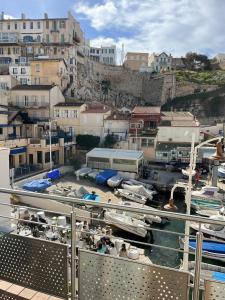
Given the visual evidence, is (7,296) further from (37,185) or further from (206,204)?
(206,204)

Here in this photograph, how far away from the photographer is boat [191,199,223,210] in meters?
19.8

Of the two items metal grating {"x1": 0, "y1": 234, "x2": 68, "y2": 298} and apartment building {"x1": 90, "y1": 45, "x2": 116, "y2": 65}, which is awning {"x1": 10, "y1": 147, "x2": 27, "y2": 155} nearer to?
metal grating {"x1": 0, "y1": 234, "x2": 68, "y2": 298}

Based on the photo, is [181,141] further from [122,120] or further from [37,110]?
[37,110]

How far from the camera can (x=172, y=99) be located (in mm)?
55062

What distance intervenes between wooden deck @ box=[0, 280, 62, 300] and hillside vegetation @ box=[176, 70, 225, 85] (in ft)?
Answer: 186

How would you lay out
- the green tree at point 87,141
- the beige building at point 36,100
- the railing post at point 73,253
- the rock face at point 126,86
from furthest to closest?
the rock face at point 126,86
the beige building at point 36,100
the green tree at point 87,141
the railing post at point 73,253

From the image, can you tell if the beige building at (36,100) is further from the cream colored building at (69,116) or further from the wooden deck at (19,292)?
the wooden deck at (19,292)

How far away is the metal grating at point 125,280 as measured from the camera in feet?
6.73

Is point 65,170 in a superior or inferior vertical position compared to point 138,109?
inferior

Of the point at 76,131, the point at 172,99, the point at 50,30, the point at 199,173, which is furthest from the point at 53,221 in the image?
the point at 172,99

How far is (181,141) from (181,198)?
10.4 m

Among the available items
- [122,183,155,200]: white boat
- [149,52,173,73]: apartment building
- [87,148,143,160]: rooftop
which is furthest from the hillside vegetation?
[122,183,155,200]: white boat

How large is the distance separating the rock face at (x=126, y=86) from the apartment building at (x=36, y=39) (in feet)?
19.4

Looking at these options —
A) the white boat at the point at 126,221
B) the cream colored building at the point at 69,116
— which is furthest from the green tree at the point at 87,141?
the white boat at the point at 126,221
